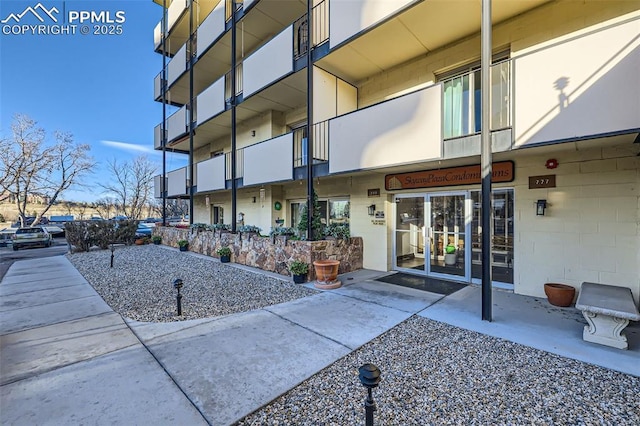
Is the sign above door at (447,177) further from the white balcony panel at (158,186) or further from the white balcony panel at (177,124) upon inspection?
the white balcony panel at (158,186)

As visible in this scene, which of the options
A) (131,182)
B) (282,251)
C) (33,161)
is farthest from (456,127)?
(131,182)

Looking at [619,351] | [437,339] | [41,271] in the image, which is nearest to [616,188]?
[619,351]

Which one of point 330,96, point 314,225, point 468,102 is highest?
point 330,96

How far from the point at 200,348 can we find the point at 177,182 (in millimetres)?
13547

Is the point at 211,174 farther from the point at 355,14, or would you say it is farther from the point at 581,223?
the point at 581,223

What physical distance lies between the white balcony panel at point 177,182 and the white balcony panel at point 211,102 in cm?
352

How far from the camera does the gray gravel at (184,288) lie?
5.21 metres

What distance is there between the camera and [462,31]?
6301 millimetres

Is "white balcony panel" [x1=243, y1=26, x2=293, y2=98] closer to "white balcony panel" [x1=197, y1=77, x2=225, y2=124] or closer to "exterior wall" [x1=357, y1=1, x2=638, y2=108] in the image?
"white balcony panel" [x1=197, y1=77, x2=225, y2=124]

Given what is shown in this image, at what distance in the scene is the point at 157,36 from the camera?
1633 centimetres

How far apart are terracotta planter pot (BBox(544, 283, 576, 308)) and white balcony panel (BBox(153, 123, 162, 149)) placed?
18880 mm

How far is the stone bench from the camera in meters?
3.52

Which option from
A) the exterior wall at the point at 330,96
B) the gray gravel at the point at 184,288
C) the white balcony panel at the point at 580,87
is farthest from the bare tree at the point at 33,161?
the white balcony panel at the point at 580,87

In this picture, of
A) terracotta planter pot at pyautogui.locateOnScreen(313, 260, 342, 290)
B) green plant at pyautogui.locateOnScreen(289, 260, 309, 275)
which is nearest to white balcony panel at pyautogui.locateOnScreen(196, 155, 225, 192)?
green plant at pyautogui.locateOnScreen(289, 260, 309, 275)
